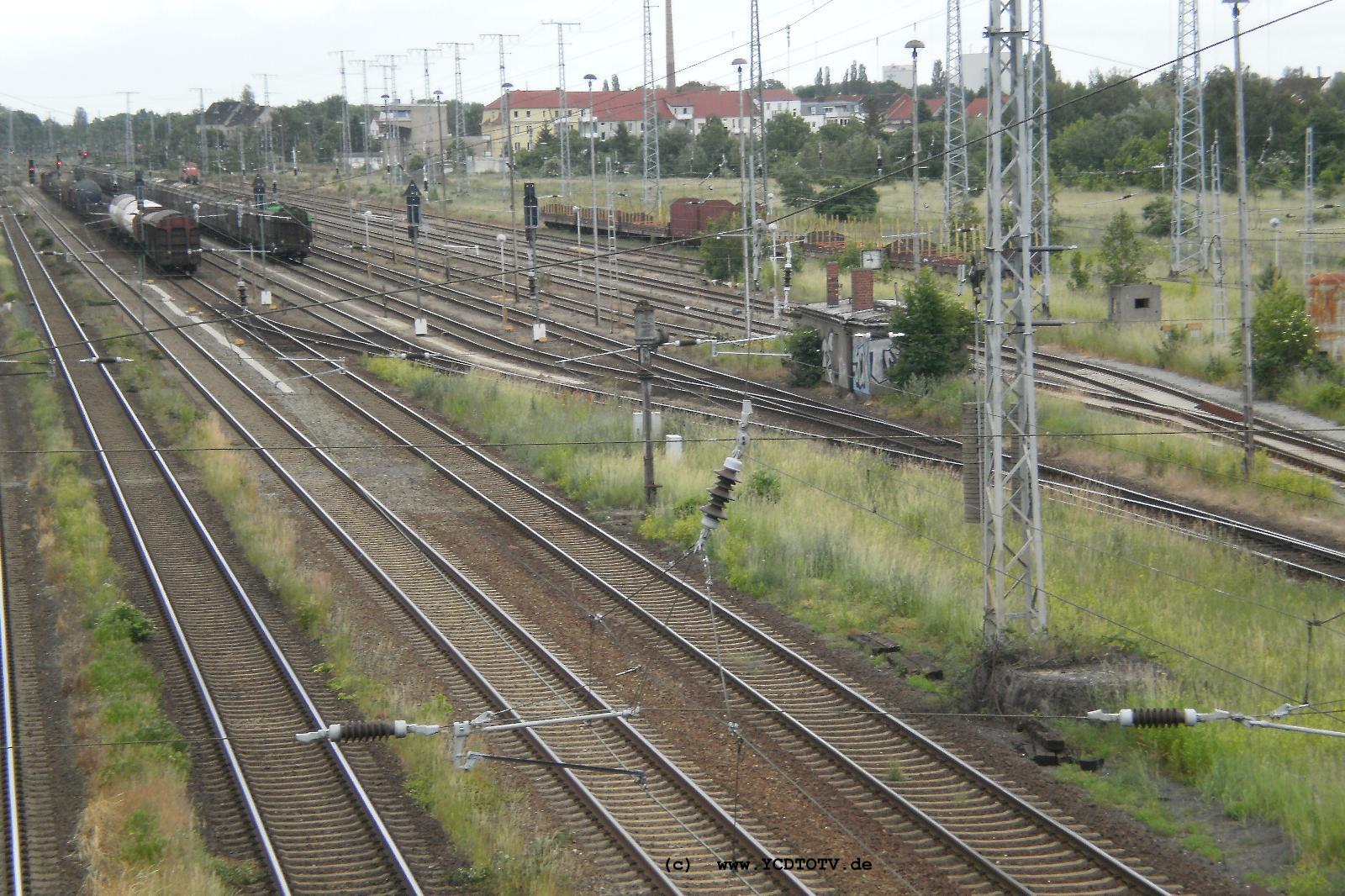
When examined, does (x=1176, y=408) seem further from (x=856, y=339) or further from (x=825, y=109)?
(x=825, y=109)

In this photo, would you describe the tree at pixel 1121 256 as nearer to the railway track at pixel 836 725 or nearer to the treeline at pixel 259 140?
the railway track at pixel 836 725

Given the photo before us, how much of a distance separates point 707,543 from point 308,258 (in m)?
39.5

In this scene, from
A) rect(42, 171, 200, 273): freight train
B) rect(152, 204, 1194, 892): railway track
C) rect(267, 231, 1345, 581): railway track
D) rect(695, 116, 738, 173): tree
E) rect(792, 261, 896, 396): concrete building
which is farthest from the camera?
rect(695, 116, 738, 173): tree

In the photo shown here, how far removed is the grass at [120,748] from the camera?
9.84 m

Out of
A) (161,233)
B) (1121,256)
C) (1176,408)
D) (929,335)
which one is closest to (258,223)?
(161,233)

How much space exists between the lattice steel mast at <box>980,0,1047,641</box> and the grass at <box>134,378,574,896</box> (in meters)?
4.87

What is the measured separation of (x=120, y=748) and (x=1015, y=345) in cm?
899

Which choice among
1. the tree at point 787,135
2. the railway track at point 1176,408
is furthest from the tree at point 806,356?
the tree at point 787,135

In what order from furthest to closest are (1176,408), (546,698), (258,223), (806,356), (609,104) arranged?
(609,104), (258,223), (806,356), (1176,408), (546,698)

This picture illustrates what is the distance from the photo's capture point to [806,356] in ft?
101

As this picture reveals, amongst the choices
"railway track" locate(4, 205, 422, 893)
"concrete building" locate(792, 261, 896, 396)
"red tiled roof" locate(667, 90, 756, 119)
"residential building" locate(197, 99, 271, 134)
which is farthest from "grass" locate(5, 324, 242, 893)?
"residential building" locate(197, 99, 271, 134)

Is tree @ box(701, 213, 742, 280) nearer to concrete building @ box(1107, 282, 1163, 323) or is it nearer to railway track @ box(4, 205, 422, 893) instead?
concrete building @ box(1107, 282, 1163, 323)

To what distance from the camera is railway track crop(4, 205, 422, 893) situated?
10328mm

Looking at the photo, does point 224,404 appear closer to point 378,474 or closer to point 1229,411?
point 378,474
